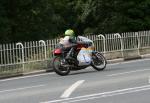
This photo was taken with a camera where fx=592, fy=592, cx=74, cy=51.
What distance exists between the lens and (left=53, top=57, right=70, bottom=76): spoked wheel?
66.4 feet

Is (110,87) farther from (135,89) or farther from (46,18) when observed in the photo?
(46,18)

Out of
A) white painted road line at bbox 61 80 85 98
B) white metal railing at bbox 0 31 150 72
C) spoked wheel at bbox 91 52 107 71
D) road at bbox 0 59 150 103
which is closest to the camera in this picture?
→ road at bbox 0 59 150 103

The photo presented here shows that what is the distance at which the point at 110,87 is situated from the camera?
49.6 ft

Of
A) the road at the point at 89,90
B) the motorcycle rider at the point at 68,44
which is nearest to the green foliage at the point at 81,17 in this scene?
the motorcycle rider at the point at 68,44

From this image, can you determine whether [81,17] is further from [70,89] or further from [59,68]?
[70,89]

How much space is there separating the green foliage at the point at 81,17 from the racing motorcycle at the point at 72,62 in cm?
2208

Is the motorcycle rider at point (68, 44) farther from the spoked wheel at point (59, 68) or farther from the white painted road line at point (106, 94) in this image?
the white painted road line at point (106, 94)

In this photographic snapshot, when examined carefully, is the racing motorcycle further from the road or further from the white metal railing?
the white metal railing

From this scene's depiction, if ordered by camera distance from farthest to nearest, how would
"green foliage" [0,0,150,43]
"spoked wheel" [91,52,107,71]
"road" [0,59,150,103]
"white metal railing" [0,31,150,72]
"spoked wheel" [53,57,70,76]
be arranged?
1. "green foliage" [0,0,150,43]
2. "white metal railing" [0,31,150,72]
3. "spoked wheel" [91,52,107,71]
4. "spoked wheel" [53,57,70,76]
5. "road" [0,59,150,103]

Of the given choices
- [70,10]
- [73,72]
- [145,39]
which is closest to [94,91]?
[73,72]

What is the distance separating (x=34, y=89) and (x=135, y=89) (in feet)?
10.0

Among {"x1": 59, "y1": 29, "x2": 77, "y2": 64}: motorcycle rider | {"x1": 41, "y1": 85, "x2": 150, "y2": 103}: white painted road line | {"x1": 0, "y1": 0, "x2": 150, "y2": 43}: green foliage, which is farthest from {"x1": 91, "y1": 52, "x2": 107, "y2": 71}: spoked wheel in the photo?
{"x1": 0, "y1": 0, "x2": 150, "y2": 43}: green foliage

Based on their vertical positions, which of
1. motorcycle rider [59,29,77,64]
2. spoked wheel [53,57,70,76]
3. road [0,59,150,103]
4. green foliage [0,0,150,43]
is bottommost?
road [0,59,150,103]

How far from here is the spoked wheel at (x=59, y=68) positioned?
66.4 ft
